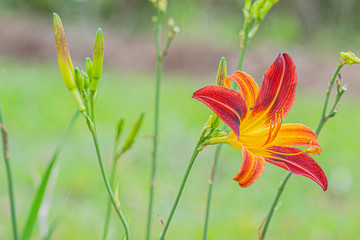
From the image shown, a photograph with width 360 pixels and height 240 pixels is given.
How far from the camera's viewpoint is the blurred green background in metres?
1.80

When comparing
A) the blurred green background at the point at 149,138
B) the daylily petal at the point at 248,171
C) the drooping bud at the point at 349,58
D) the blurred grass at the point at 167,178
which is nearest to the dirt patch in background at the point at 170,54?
the blurred green background at the point at 149,138

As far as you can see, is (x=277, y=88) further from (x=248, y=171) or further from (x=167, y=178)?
(x=167, y=178)

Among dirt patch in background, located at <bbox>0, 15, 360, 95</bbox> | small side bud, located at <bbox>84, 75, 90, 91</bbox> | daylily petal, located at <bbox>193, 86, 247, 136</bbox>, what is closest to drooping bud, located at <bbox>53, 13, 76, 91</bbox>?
small side bud, located at <bbox>84, 75, 90, 91</bbox>

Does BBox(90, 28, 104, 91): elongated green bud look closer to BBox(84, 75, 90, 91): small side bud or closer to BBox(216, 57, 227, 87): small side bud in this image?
BBox(84, 75, 90, 91): small side bud

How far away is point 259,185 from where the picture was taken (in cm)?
218

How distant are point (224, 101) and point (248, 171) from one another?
0.08m

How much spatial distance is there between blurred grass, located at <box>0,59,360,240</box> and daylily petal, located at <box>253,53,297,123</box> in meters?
0.69

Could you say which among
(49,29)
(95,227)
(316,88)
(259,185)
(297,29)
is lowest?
(95,227)

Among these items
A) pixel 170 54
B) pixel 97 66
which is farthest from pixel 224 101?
pixel 170 54

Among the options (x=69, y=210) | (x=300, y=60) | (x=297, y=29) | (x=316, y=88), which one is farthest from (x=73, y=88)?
(x=297, y=29)

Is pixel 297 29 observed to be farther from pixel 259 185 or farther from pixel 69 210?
pixel 69 210

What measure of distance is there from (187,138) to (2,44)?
3.40m

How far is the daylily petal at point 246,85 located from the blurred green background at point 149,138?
212 mm

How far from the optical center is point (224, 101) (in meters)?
0.48
